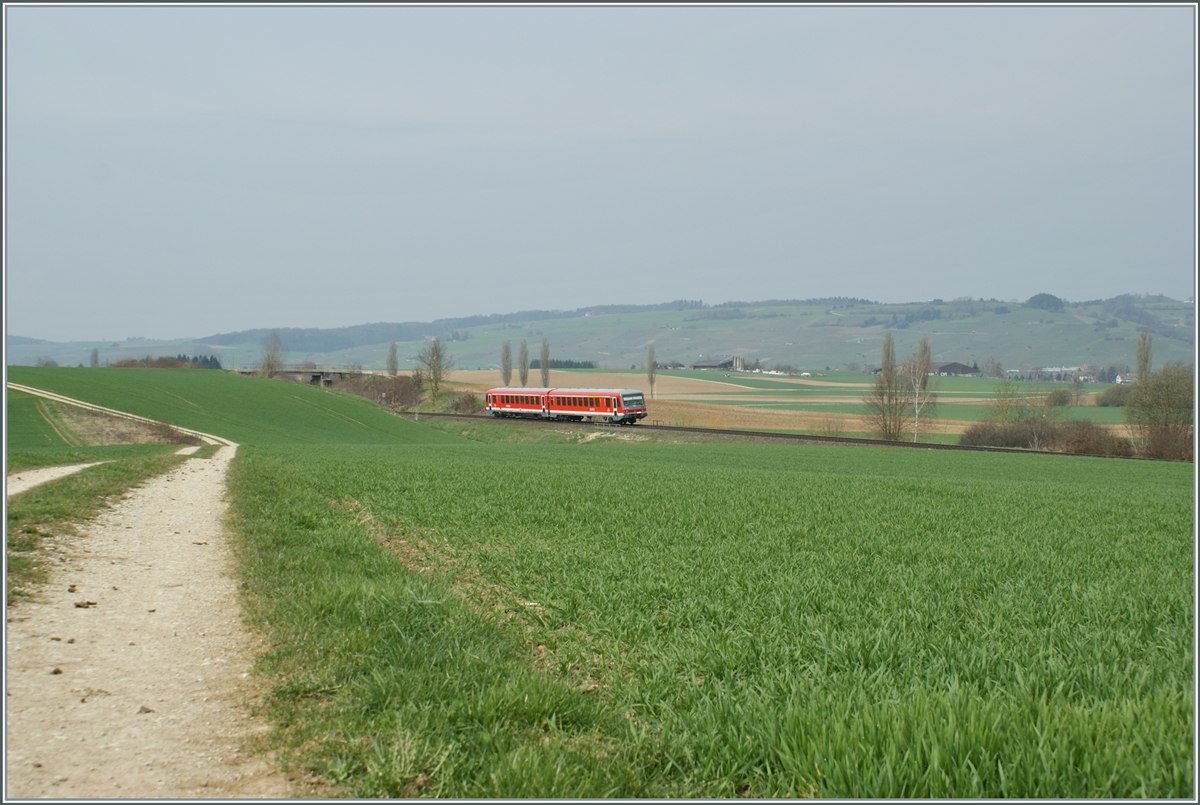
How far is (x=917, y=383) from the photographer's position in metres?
68.4

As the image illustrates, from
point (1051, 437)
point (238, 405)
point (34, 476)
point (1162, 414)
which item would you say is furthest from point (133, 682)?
point (1051, 437)

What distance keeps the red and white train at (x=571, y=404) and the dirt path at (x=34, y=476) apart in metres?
43.3

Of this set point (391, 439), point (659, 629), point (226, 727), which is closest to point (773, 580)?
point (659, 629)

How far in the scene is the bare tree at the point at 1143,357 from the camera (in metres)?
62.2

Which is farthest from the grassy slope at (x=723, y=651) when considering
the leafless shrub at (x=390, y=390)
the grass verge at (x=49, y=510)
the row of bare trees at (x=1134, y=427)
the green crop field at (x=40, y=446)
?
the leafless shrub at (x=390, y=390)

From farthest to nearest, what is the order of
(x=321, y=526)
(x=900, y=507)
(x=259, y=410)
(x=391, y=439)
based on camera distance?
(x=259, y=410)
(x=391, y=439)
(x=900, y=507)
(x=321, y=526)

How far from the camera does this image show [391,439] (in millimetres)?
60031

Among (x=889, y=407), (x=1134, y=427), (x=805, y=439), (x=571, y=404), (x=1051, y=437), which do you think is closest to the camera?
(x=805, y=439)

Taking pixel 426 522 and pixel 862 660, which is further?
pixel 426 522

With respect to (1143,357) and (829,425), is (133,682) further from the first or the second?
(1143,357)

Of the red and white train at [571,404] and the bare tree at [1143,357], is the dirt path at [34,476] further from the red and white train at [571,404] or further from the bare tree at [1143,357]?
the bare tree at [1143,357]

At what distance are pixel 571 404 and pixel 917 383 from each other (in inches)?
1154

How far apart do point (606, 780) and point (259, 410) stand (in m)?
66.9

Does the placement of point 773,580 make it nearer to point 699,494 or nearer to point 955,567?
point 955,567
